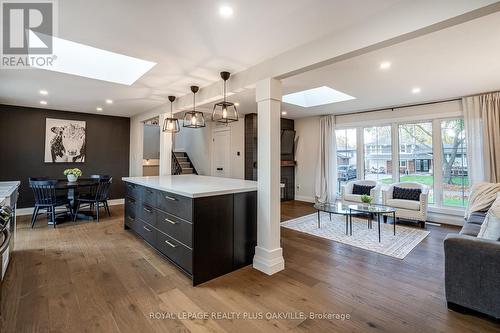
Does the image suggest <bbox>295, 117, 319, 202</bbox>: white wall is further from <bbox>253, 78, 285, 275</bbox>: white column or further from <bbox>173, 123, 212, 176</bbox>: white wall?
<bbox>253, 78, 285, 275</bbox>: white column

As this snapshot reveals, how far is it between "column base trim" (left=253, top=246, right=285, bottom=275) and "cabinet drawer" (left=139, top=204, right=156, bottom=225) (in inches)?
56.5

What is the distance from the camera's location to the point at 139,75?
3.45 m

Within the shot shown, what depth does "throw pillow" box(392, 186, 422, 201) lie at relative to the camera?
15.8 feet

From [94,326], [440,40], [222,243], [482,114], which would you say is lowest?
[94,326]

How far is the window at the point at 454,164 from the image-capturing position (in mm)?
4766

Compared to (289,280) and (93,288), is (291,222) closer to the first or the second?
(289,280)

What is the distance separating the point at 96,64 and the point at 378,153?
5942mm

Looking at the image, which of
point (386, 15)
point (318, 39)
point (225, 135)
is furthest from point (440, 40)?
point (225, 135)

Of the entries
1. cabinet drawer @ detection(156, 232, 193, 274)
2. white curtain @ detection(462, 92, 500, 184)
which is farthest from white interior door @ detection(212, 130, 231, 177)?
white curtain @ detection(462, 92, 500, 184)

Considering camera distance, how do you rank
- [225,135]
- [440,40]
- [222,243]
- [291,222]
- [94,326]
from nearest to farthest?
[94,326] < [440,40] < [222,243] < [291,222] < [225,135]

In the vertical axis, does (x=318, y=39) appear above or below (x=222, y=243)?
above

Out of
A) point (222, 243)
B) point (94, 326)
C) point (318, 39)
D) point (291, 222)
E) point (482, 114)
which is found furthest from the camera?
point (291, 222)

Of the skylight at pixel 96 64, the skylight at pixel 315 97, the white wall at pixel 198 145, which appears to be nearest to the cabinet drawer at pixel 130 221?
the skylight at pixel 96 64

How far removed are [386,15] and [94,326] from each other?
322cm
